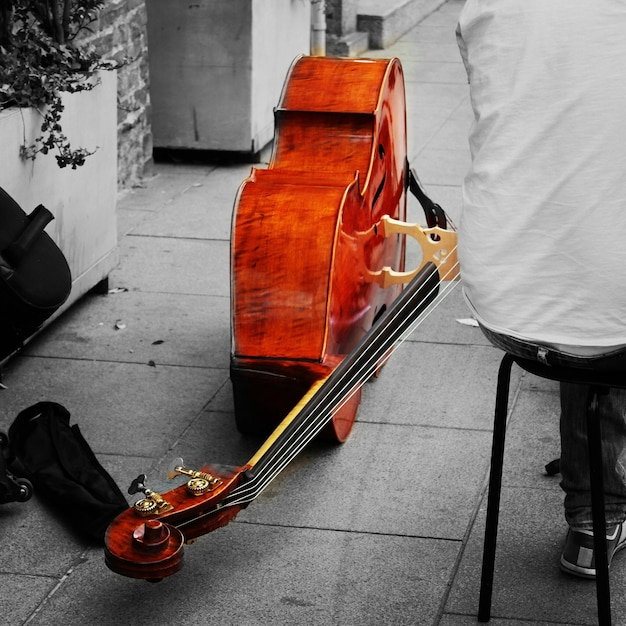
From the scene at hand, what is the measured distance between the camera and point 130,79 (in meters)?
6.39

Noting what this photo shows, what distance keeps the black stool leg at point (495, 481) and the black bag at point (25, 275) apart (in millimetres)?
1651

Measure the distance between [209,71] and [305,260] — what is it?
392cm

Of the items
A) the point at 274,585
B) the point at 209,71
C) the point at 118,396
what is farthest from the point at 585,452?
the point at 209,71

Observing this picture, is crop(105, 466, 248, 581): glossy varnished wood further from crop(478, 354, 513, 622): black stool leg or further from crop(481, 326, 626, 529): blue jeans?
crop(481, 326, 626, 529): blue jeans

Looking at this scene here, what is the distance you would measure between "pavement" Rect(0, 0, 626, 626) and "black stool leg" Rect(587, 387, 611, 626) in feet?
1.17

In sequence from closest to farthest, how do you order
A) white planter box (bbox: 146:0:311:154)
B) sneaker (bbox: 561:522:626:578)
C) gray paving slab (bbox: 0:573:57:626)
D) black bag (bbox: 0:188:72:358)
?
gray paving slab (bbox: 0:573:57:626) < sneaker (bbox: 561:522:626:578) < black bag (bbox: 0:188:72:358) < white planter box (bbox: 146:0:311:154)

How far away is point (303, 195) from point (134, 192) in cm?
340

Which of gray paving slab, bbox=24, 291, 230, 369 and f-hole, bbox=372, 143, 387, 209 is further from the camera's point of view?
gray paving slab, bbox=24, 291, 230, 369

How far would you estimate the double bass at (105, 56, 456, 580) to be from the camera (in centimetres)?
250

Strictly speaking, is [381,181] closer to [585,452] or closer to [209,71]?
[585,452]

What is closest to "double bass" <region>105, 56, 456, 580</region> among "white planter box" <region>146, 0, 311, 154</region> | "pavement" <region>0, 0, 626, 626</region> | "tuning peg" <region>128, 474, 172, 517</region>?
"tuning peg" <region>128, 474, 172, 517</region>

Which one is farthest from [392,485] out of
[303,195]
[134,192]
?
[134,192]

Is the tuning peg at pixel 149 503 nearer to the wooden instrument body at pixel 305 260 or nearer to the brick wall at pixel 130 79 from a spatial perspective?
the wooden instrument body at pixel 305 260

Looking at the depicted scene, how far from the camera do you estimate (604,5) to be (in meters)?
2.05
